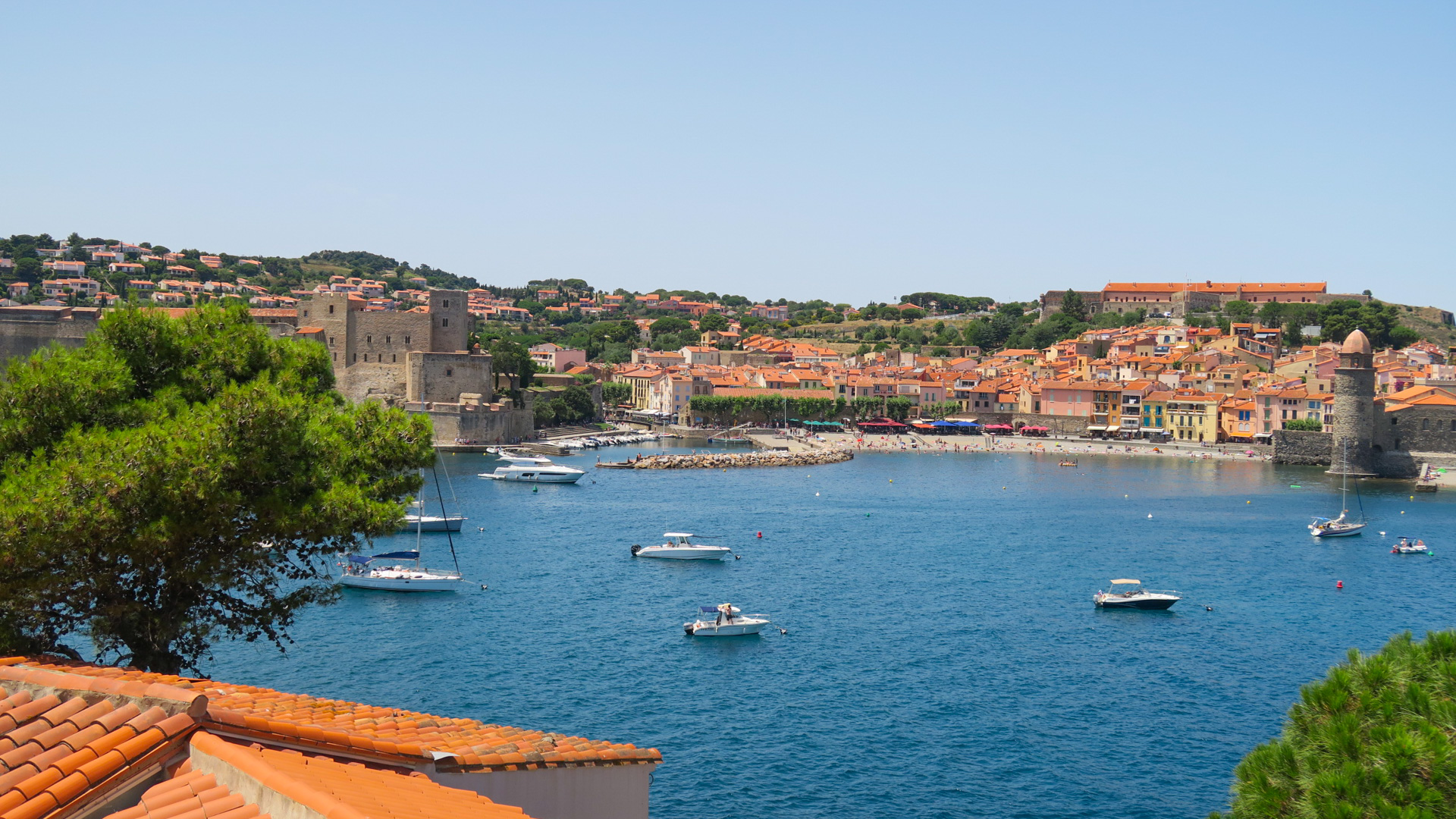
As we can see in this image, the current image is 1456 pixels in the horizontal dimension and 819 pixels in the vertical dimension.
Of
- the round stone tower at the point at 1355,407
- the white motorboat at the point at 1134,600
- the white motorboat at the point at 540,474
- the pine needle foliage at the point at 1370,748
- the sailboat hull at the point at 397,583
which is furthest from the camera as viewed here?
the round stone tower at the point at 1355,407

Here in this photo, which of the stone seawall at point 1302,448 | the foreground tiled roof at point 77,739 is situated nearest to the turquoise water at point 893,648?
the foreground tiled roof at point 77,739

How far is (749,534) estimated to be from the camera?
2641cm

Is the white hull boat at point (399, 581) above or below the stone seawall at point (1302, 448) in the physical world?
below

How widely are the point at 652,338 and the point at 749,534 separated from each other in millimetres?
68942

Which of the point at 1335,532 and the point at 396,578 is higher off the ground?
the point at 396,578

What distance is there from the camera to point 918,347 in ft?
294

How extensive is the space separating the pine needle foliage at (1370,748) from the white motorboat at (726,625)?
11290 mm

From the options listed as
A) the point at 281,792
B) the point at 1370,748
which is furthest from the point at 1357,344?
the point at 281,792

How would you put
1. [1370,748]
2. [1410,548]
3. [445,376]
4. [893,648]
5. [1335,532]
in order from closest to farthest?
[1370,748] → [893,648] → [1410,548] → [1335,532] → [445,376]

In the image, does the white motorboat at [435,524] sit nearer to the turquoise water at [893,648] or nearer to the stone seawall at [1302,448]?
the turquoise water at [893,648]

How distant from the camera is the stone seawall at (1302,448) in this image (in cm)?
4681

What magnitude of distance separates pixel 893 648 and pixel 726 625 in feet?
7.80

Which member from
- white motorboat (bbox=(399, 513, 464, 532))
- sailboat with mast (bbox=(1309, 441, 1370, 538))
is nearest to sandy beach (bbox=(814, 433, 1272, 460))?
sailboat with mast (bbox=(1309, 441, 1370, 538))

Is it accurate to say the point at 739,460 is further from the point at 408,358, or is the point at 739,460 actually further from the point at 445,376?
the point at 408,358
